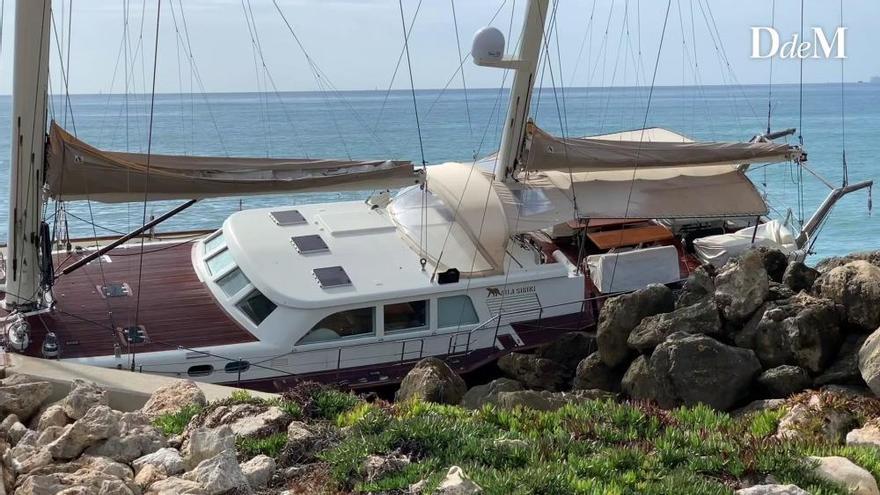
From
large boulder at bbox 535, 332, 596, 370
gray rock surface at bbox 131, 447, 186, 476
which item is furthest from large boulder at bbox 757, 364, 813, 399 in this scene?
gray rock surface at bbox 131, 447, 186, 476

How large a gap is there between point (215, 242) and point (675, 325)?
7580mm

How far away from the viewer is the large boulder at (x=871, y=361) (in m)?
10.9

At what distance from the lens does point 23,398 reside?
33.5ft

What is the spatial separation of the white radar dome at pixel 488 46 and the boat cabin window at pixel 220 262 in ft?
17.1

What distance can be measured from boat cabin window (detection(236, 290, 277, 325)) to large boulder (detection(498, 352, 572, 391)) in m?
3.47

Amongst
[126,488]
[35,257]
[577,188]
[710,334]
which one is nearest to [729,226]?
[577,188]

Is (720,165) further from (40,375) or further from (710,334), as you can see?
(40,375)

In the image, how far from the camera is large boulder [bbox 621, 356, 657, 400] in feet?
40.1

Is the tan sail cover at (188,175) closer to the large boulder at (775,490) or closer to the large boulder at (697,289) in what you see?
the large boulder at (697,289)

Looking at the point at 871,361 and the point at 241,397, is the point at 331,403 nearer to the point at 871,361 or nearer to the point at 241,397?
the point at 241,397

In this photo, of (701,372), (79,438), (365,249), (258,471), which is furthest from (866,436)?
(365,249)

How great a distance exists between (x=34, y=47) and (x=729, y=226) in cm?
1271

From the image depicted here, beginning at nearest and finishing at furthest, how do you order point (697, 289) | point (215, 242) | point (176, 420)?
point (176, 420) → point (697, 289) → point (215, 242)

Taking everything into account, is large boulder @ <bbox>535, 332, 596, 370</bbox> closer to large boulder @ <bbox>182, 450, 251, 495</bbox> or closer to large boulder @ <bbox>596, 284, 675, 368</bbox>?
large boulder @ <bbox>596, 284, 675, 368</bbox>
